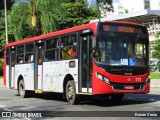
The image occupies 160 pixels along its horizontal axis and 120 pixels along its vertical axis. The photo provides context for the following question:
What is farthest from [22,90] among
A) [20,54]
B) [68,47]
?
[68,47]

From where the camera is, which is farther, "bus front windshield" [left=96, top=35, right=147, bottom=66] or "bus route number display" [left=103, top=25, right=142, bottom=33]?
"bus route number display" [left=103, top=25, right=142, bottom=33]

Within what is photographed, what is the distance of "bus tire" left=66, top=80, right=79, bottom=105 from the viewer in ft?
49.7

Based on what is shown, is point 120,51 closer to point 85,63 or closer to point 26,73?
point 85,63

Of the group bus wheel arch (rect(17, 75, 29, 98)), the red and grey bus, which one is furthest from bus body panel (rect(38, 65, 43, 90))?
bus wheel arch (rect(17, 75, 29, 98))

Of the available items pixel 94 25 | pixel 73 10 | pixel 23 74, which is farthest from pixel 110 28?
pixel 73 10

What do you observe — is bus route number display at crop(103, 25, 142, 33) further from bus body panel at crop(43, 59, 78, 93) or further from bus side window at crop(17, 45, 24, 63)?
bus side window at crop(17, 45, 24, 63)

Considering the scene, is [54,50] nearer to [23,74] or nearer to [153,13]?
[23,74]

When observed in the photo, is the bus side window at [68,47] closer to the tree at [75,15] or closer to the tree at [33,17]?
the tree at [33,17]

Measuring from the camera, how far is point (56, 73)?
16797 millimetres

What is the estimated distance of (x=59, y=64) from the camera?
16.5 metres

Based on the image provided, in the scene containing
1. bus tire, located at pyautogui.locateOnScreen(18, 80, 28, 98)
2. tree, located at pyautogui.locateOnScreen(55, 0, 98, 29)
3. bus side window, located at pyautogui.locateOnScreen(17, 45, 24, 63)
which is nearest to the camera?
bus tire, located at pyautogui.locateOnScreen(18, 80, 28, 98)

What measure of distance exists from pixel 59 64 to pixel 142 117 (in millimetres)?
6171

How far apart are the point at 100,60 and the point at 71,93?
7.31ft

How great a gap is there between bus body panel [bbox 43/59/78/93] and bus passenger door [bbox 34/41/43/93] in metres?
0.50
